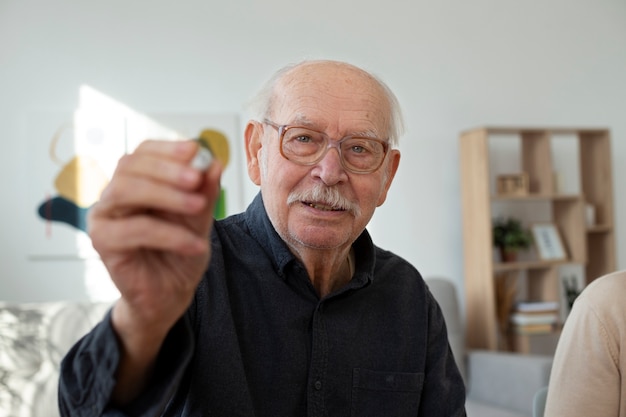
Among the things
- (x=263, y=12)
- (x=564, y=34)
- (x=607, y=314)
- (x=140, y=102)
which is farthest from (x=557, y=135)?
(x=607, y=314)

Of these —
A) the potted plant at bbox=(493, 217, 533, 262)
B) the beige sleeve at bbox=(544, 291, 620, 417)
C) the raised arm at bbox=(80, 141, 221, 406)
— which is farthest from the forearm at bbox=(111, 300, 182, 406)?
the potted plant at bbox=(493, 217, 533, 262)

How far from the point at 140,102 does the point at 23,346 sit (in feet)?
5.84

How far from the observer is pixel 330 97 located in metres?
1.24

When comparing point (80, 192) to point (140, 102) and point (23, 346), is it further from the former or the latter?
point (23, 346)

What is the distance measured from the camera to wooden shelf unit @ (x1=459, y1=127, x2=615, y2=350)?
410 centimetres

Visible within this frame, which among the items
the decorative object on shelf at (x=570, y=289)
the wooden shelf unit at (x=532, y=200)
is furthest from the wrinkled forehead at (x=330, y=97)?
the decorative object on shelf at (x=570, y=289)

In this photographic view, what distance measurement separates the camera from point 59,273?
3.80 meters

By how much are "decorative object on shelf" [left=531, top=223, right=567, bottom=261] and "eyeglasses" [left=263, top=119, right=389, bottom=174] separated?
339cm

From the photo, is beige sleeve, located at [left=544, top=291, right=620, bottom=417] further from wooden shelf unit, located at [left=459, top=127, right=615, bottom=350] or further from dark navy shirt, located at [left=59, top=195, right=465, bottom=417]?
wooden shelf unit, located at [left=459, top=127, right=615, bottom=350]

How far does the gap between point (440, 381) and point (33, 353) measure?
178cm

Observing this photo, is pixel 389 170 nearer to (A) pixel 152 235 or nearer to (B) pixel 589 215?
(A) pixel 152 235

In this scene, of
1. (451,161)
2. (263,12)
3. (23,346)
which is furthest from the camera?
(451,161)

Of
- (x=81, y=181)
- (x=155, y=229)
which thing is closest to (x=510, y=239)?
(x=81, y=181)

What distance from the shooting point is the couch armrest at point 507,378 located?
11.3 ft
